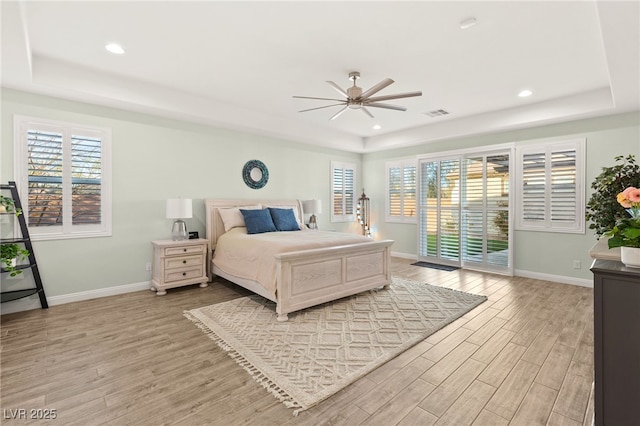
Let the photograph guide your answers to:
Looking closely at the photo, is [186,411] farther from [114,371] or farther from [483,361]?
[483,361]

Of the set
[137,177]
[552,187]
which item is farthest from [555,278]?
[137,177]

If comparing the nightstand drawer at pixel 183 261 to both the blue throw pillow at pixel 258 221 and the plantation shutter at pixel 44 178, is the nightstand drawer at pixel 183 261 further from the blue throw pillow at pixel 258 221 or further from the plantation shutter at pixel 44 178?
the plantation shutter at pixel 44 178

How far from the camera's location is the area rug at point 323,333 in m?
2.21

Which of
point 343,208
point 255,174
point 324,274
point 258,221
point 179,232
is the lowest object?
point 324,274

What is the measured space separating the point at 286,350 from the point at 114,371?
129cm

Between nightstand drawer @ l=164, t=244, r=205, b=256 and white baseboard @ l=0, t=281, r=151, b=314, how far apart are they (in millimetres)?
684

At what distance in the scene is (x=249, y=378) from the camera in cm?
223

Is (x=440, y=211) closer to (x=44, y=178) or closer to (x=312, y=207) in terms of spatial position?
(x=312, y=207)

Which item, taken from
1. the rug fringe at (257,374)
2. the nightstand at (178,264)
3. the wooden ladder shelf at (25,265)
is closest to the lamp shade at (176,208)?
the nightstand at (178,264)

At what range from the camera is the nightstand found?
13.6 feet

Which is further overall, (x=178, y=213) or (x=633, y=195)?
(x=178, y=213)

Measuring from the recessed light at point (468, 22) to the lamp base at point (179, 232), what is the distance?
13.5 ft

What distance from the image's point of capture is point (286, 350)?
8.63 feet

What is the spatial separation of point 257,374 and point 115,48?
10.9ft
